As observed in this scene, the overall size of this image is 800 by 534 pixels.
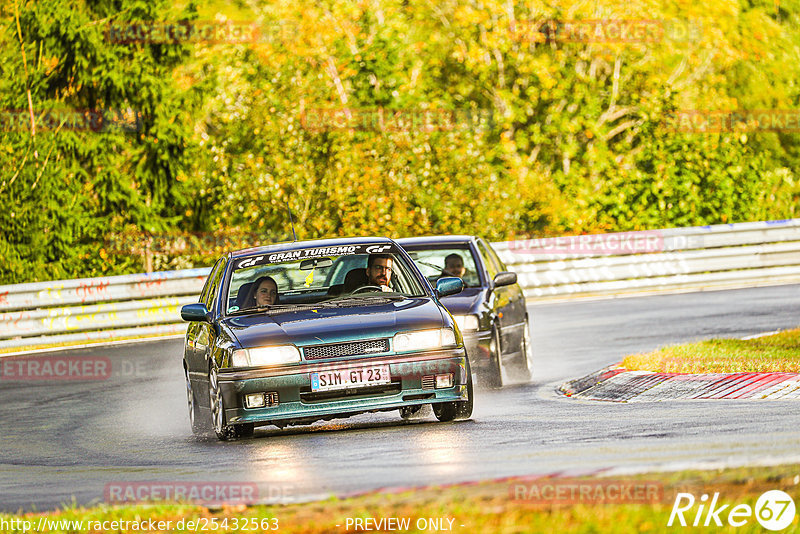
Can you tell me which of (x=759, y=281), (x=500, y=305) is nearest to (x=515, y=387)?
(x=500, y=305)

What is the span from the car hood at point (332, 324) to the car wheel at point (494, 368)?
2994mm

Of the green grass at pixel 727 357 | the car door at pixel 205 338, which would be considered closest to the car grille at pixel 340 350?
the car door at pixel 205 338

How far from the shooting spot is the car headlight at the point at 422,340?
460 inches

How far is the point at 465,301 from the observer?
15.4m

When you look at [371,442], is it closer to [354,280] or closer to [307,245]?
[354,280]

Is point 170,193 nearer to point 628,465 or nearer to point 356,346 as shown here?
point 356,346
